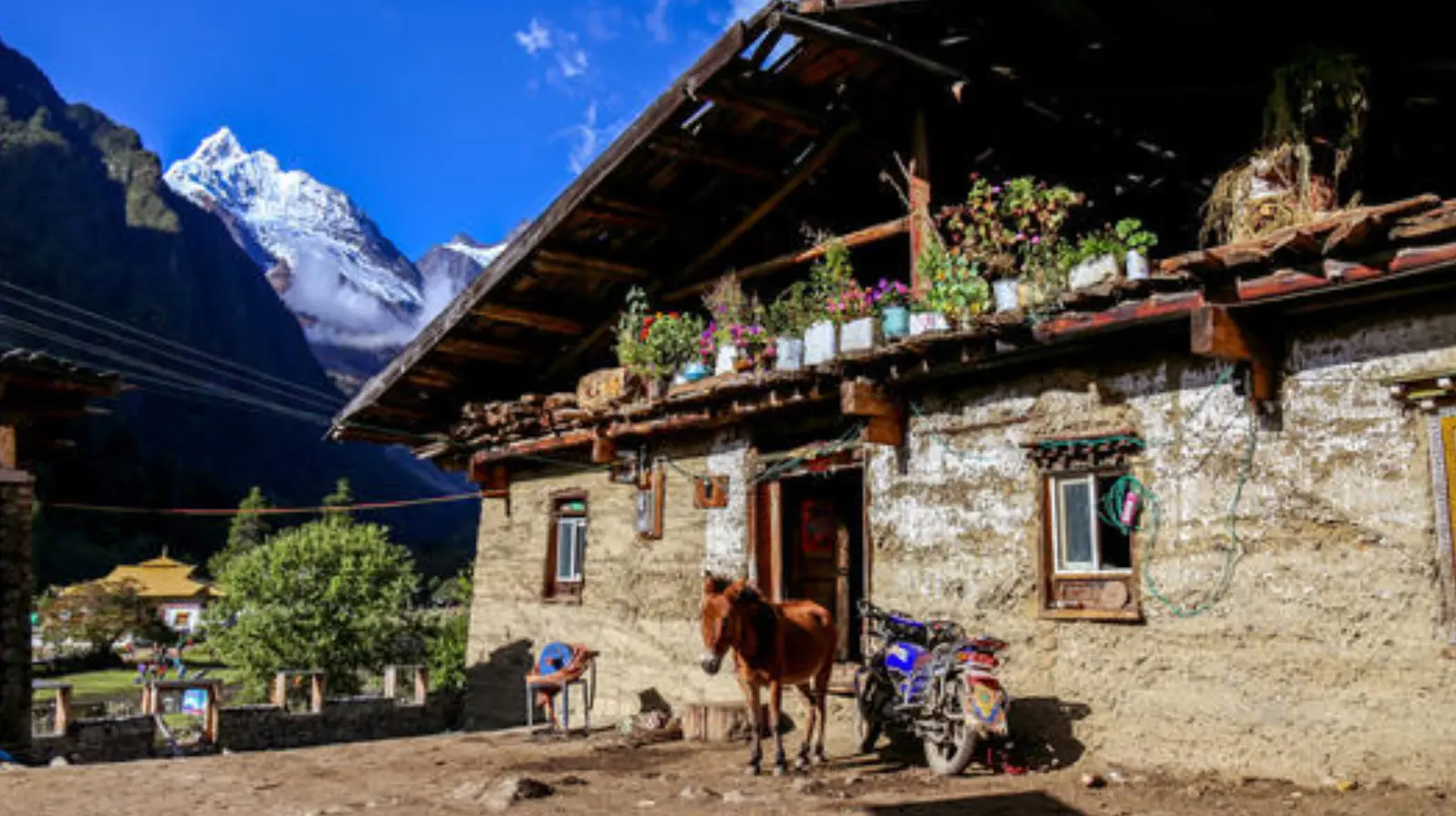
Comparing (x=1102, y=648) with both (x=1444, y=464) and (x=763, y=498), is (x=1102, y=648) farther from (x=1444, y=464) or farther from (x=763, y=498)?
(x=763, y=498)

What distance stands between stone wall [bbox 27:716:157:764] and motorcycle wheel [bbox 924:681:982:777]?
1641cm

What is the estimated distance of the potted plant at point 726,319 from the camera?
1102 cm

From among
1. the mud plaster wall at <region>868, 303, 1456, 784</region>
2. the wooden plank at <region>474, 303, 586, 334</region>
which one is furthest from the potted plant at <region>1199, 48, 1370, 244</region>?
the wooden plank at <region>474, 303, 586, 334</region>

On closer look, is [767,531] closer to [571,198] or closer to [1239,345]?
[571,198]

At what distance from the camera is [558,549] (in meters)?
14.1

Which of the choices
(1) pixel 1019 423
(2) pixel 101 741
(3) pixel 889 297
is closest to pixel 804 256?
(3) pixel 889 297

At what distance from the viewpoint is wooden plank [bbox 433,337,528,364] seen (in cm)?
1446

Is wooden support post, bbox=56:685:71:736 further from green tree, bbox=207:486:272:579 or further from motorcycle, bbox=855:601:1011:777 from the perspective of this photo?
green tree, bbox=207:486:272:579

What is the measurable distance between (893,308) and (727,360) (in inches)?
89.9

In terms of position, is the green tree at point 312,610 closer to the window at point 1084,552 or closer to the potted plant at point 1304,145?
the window at point 1084,552

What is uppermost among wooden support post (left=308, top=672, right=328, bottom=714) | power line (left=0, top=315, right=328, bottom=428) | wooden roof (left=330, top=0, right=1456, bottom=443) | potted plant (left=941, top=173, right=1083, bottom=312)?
power line (left=0, top=315, right=328, bottom=428)

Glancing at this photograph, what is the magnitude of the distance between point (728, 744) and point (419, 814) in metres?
3.53

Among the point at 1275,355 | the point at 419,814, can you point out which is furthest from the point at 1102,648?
the point at 419,814

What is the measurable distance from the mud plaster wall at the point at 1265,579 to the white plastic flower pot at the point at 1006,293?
654 millimetres
